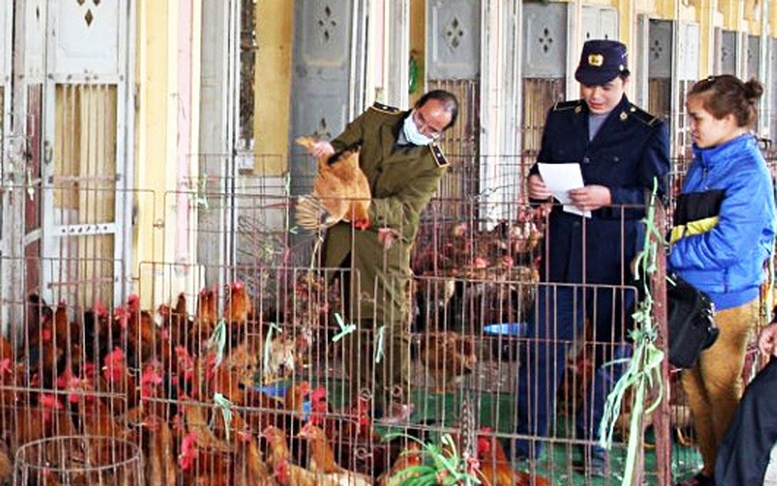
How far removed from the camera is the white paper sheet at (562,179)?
5.84 metres

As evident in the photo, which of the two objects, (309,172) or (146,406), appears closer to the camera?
(146,406)

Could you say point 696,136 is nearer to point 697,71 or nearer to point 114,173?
point 114,173

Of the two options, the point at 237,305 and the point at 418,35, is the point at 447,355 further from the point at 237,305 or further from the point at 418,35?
the point at 418,35

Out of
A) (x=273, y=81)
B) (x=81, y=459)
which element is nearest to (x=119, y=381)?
(x=81, y=459)

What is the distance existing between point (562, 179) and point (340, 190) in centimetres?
99

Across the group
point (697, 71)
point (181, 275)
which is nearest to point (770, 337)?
point (181, 275)

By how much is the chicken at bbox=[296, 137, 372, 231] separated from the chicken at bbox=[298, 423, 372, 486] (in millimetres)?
1379

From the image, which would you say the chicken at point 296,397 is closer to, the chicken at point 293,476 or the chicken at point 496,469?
the chicken at point 293,476

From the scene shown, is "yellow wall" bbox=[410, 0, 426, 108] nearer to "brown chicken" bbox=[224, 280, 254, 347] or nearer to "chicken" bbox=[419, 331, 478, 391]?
"chicken" bbox=[419, 331, 478, 391]

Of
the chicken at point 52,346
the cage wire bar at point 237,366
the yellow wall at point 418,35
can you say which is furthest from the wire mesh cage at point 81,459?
the yellow wall at point 418,35

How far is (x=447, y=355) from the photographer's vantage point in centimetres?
725

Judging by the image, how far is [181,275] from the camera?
761 centimetres

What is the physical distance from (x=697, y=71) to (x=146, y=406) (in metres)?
14.5

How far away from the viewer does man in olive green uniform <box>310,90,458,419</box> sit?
6559mm
